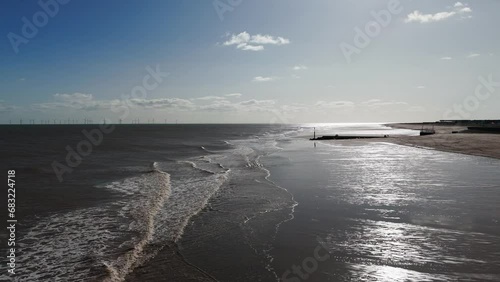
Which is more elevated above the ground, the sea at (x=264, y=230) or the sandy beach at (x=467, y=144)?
the sandy beach at (x=467, y=144)

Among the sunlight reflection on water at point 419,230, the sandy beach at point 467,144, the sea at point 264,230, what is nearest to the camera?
the sunlight reflection on water at point 419,230

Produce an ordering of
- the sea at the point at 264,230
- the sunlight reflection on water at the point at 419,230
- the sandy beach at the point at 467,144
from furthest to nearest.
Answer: the sandy beach at the point at 467,144
the sea at the point at 264,230
the sunlight reflection on water at the point at 419,230

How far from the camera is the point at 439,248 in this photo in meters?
9.78

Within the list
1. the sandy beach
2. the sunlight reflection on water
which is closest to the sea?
the sunlight reflection on water

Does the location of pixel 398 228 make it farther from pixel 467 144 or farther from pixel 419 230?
pixel 467 144

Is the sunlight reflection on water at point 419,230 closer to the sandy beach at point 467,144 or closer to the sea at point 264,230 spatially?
the sea at point 264,230

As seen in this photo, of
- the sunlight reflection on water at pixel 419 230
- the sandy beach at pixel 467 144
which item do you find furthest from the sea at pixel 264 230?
the sandy beach at pixel 467 144

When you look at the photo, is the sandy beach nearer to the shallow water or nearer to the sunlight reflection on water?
the shallow water

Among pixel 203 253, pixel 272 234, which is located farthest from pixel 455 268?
pixel 203 253

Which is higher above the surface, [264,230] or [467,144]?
[467,144]

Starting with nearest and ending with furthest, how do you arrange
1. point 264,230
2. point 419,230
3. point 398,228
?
1. point 419,230
2. point 398,228
3. point 264,230

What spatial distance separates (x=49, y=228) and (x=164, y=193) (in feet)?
23.3

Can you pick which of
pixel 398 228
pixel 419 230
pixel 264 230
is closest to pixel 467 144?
pixel 419 230

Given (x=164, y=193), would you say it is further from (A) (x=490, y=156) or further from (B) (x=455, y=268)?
(A) (x=490, y=156)
